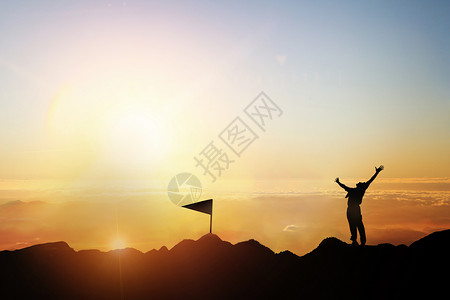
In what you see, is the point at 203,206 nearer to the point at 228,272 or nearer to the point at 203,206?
the point at 203,206

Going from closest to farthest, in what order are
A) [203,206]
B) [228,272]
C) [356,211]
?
[356,211] → [228,272] → [203,206]

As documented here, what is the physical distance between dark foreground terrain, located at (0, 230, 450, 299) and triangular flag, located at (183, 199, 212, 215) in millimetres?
2644

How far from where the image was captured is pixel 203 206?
26234mm

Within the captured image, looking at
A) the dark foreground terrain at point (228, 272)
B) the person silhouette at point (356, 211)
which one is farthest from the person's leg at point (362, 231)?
the dark foreground terrain at point (228, 272)

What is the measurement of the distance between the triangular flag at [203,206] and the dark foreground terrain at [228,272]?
264 centimetres

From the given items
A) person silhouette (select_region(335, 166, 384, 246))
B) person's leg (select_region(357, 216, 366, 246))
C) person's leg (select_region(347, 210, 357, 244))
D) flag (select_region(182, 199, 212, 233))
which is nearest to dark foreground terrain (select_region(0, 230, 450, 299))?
person's leg (select_region(357, 216, 366, 246))

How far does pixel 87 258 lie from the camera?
93.2 feet

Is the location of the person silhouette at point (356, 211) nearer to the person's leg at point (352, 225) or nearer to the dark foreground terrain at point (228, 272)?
the person's leg at point (352, 225)

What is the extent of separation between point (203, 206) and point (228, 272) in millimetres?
4639

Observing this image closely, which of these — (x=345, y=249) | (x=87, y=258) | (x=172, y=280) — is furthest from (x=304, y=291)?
(x=87, y=258)

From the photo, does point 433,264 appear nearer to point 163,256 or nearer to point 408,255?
point 408,255

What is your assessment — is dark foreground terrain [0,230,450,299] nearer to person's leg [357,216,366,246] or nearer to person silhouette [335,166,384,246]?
person's leg [357,216,366,246]

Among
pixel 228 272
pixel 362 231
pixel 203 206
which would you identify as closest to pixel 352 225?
pixel 362 231

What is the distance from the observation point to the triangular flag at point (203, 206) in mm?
26062
